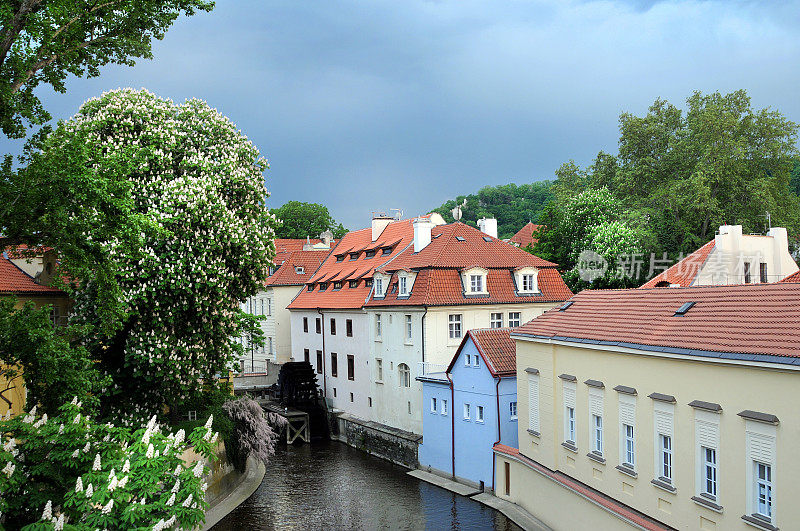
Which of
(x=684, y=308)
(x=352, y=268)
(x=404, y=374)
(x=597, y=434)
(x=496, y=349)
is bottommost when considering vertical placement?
(x=404, y=374)

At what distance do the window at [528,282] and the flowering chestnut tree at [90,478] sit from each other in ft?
74.9

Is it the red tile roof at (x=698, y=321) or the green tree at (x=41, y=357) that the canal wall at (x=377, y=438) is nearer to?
the red tile roof at (x=698, y=321)

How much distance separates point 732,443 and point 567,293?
21.1 m

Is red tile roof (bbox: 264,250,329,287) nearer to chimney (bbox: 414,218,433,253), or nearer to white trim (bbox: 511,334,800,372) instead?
chimney (bbox: 414,218,433,253)

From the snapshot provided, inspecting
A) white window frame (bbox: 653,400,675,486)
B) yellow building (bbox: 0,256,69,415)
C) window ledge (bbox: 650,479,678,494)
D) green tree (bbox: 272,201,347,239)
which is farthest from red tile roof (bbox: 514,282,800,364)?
green tree (bbox: 272,201,347,239)

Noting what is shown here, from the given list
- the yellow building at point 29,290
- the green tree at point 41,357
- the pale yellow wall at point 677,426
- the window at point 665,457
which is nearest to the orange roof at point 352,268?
the yellow building at point 29,290

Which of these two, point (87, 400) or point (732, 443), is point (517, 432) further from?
point (87, 400)

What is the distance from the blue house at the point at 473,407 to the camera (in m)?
24.3

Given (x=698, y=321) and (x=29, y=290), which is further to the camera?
(x=29, y=290)

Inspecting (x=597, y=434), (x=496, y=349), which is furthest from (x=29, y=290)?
(x=597, y=434)

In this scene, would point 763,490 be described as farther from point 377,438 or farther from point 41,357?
point 377,438

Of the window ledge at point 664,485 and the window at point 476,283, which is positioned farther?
the window at point 476,283

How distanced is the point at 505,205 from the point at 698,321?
306 feet

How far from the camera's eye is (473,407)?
25.5 meters
